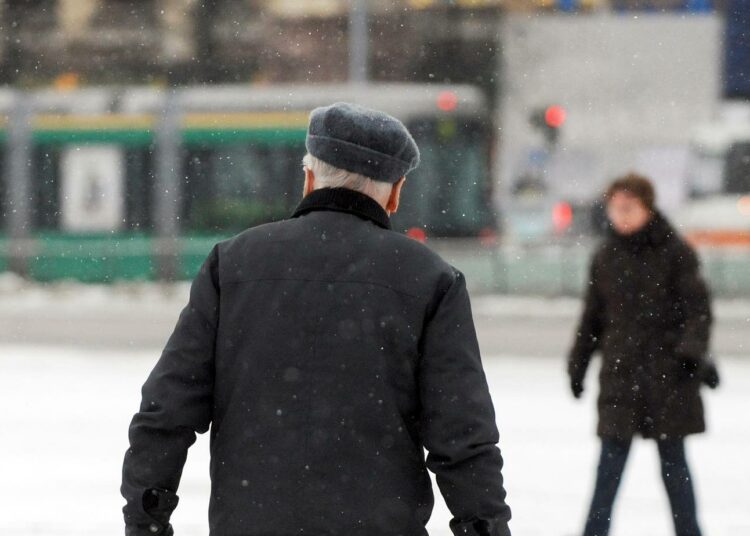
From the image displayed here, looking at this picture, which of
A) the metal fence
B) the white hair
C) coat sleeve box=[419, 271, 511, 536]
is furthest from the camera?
the metal fence

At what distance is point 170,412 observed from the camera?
228 centimetres

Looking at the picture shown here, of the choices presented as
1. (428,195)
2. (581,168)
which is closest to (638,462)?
(428,195)

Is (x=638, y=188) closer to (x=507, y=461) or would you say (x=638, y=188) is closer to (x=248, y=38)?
(x=507, y=461)

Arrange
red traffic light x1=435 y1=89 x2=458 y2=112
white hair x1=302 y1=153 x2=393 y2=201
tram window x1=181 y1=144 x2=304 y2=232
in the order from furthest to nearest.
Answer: tram window x1=181 y1=144 x2=304 y2=232, red traffic light x1=435 y1=89 x2=458 y2=112, white hair x1=302 y1=153 x2=393 y2=201

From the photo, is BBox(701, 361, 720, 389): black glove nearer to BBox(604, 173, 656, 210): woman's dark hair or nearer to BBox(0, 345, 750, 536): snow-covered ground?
BBox(604, 173, 656, 210): woman's dark hair

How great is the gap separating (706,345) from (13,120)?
54.7 ft

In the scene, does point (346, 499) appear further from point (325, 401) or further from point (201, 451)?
point (201, 451)

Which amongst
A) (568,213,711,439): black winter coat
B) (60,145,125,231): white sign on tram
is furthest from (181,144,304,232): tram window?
(568,213,711,439): black winter coat

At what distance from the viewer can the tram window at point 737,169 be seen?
18734 mm

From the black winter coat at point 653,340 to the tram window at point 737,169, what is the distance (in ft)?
47.5

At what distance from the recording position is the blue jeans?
4711 mm

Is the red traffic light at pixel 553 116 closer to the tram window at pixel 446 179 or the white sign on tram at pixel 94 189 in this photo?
the tram window at pixel 446 179

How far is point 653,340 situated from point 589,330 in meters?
0.26

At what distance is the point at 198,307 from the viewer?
2303 millimetres
